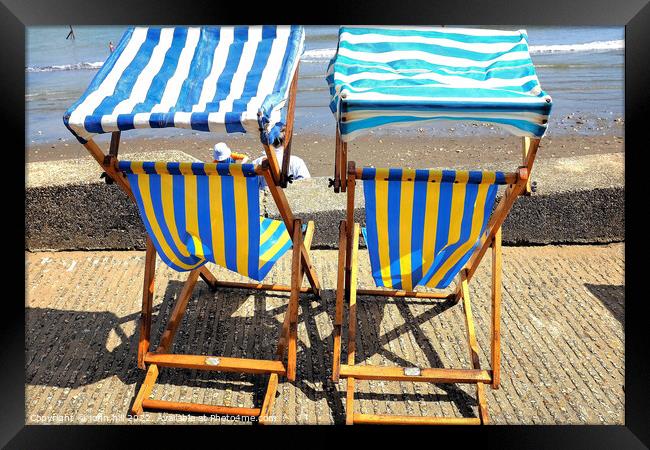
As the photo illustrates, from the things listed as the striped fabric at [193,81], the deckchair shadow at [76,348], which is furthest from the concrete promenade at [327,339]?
the striped fabric at [193,81]

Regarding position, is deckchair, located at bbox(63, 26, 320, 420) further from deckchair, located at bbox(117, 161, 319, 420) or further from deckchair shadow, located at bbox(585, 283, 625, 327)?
deckchair shadow, located at bbox(585, 283, 625, 327)

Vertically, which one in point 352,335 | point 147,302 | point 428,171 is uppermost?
point 428,171

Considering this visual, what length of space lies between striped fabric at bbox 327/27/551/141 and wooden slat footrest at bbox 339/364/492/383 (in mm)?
1275

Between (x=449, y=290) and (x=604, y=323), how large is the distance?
3.38 feet

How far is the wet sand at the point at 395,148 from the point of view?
26.3ft

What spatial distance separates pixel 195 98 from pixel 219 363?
1.43 meters

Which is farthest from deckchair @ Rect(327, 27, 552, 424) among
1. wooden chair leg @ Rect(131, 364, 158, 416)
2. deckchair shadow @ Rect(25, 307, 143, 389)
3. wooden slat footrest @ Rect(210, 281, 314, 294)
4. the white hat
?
the white hat

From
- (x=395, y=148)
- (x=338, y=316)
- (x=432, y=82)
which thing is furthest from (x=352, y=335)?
(x=395, y=148)

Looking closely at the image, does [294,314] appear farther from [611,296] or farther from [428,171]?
[611,296]

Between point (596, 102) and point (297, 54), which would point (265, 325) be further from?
point (596, 102)

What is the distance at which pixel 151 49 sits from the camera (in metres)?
3.42

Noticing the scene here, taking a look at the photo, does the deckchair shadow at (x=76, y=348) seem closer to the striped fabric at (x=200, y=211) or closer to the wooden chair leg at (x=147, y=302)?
the wooden chair leg at (x=147, y=302)

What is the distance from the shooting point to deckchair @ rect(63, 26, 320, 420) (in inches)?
112

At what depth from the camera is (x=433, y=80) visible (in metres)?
3.18
